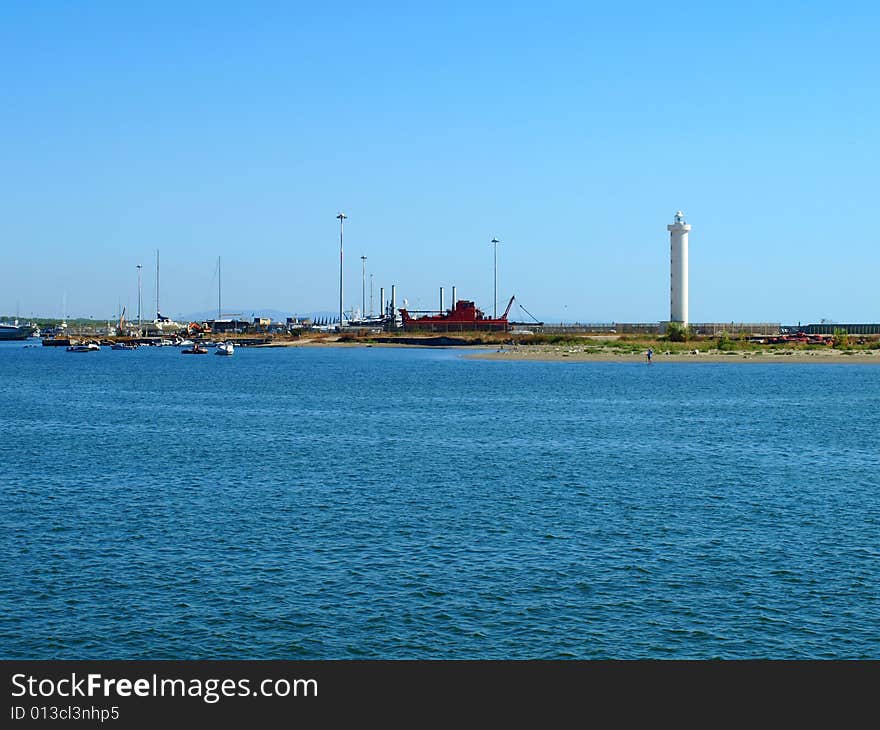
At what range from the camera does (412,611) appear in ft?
84.3

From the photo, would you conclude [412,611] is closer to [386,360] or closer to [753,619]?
[753,619]

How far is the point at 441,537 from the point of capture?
112 feet

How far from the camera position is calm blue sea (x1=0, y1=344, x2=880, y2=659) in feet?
79.7

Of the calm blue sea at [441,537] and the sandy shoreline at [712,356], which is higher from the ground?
the sandy shoreline at [712,356]

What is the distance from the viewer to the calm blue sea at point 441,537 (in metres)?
24.3

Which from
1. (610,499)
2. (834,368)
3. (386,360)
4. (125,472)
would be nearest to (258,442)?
(125,472)

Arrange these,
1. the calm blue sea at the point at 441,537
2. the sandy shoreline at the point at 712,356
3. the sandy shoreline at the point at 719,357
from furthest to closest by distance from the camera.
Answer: the sandy shoreline at the point at 712,356
the sandy shoreline at the point at 719,357
the calm blue sea at the point at 441,537

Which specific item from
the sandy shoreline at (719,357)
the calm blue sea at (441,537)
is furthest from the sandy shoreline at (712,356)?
the calm blue sea at (441,537)

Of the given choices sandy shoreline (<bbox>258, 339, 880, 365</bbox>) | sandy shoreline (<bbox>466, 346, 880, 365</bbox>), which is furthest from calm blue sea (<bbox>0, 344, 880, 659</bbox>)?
sandy shoreline (<bbox>258, 339, 880, 365</bbox>)

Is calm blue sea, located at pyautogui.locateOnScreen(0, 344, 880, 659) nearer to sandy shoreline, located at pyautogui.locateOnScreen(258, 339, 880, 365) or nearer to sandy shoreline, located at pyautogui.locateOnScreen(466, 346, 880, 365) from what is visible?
sandy shoreline, located at pyautogui.locateOnScreen(466, 346, 880, 365)

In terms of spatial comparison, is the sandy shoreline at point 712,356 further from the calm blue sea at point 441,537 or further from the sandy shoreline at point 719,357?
the calm blue sea at point 441,537

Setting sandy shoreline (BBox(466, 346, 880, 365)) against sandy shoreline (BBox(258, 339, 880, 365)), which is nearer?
sandy shoreline (BBox(466, 346, 880, 365))

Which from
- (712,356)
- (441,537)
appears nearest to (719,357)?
(712,356)
